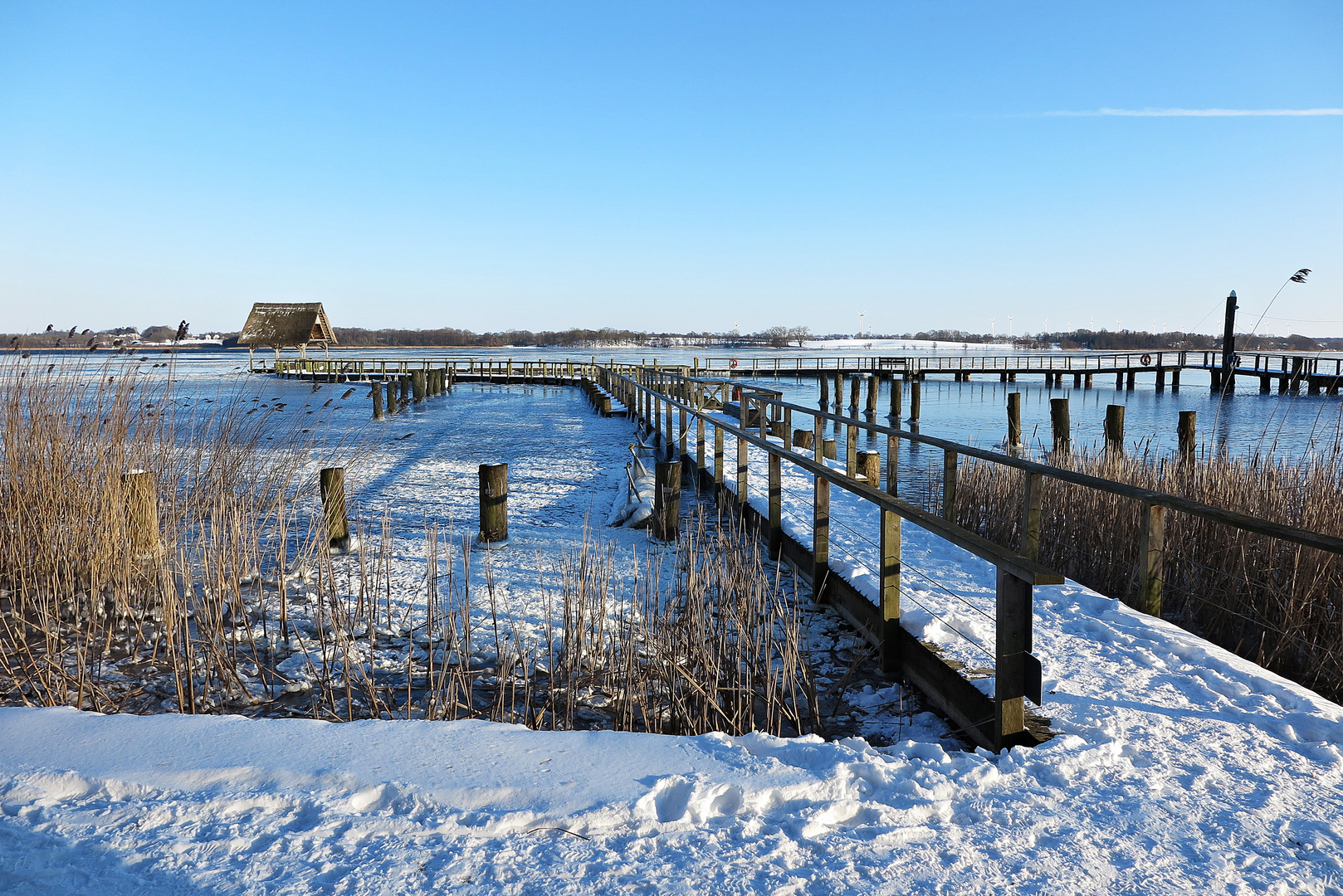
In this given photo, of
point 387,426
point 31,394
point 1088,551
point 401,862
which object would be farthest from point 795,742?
point 387,426

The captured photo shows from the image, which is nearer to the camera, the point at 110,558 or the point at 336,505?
the point at 110,558

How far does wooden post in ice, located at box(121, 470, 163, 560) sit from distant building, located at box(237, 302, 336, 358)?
6317 centimetres

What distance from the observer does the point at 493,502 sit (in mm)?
7930

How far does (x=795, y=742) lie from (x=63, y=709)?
2875 millimetres

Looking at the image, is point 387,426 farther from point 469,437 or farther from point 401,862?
point 401,862

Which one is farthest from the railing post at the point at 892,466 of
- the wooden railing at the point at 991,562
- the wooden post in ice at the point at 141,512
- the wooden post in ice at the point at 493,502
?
the wooden post in ice at the point at 141,512

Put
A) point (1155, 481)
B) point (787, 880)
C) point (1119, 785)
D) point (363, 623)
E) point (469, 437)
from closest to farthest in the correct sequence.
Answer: point (787, 880)
point (1119, 785)
point (363, 623)
point (1155, 481)
point (469, 437)

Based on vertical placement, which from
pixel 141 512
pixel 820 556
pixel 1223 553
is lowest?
pixel 1223 553

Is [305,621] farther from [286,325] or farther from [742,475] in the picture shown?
[286,325]

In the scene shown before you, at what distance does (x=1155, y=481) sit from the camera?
962 centimetres

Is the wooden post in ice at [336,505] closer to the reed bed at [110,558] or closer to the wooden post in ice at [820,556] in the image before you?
the reed bed at [110,558]

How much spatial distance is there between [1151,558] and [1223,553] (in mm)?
2552

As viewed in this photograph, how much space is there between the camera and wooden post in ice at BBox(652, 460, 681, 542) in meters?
8.16

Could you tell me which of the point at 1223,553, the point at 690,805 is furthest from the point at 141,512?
the point at 1223,553
